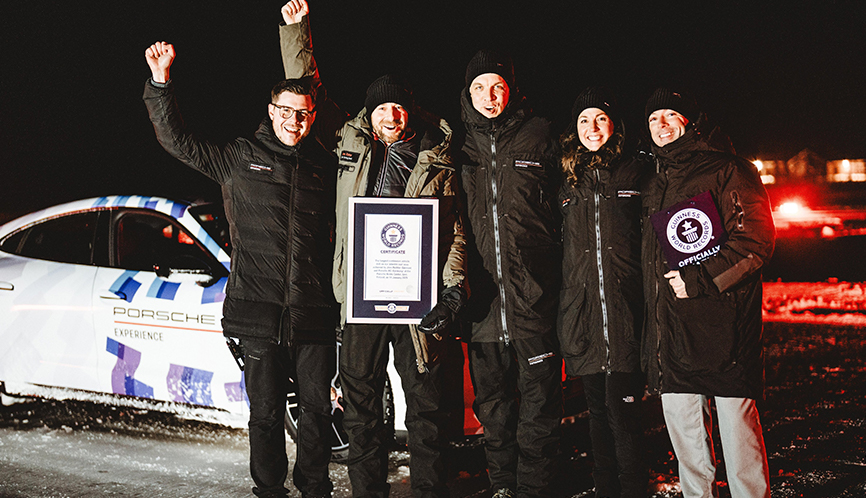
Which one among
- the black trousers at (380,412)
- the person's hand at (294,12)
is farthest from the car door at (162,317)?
the person's hand at (294,12)

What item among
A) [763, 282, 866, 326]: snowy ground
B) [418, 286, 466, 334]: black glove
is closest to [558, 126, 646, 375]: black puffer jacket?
[418, 286, 466, 334]: black glove

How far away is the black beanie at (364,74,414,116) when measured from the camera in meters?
3.13

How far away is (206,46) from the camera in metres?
16.6

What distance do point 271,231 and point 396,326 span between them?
812mm

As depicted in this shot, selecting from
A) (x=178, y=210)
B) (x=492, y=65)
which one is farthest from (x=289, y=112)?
(x=178, y=210)

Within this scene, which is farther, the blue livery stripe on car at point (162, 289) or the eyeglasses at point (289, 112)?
the blue livery stripe on car at point (162, 289)

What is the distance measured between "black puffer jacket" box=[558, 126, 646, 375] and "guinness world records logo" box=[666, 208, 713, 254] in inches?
9.9

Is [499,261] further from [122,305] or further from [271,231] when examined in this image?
[122,305]

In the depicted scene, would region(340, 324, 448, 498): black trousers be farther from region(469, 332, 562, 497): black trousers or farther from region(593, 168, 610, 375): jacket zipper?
region(593, 168, 610, 375): jacket zipper

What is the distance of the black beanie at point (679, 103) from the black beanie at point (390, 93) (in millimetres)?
1259

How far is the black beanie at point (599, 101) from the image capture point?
322 cm

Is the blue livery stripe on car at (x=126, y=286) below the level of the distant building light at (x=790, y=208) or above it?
below

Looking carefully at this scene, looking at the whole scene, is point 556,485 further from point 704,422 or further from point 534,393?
point 704,422

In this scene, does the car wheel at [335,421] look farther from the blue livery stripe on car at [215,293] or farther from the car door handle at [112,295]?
the car door handle at [112,295]
